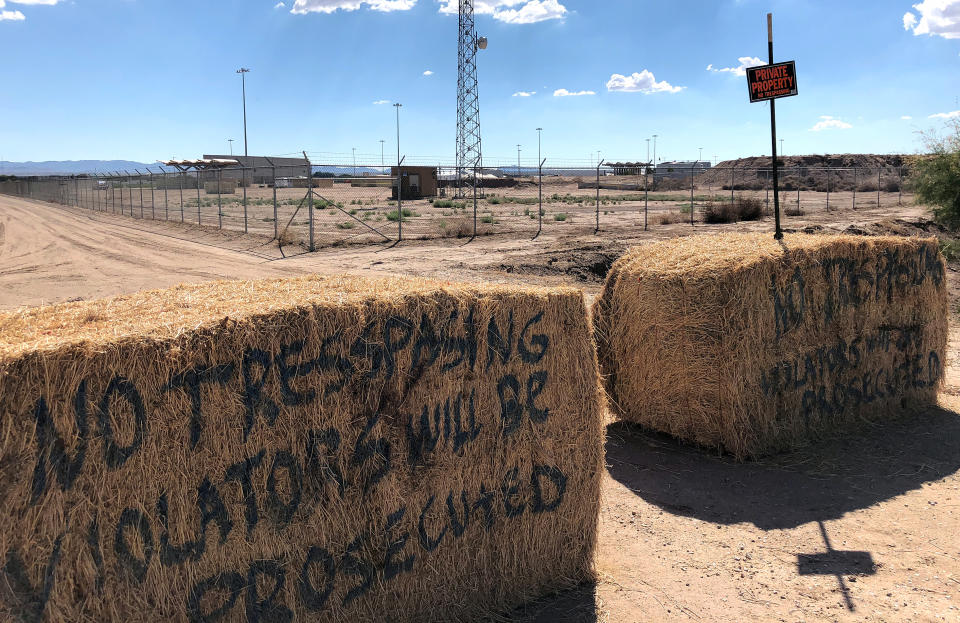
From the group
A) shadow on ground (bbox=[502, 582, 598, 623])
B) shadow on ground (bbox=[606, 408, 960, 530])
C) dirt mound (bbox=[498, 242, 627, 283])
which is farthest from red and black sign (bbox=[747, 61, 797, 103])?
dirt mound (bbox=[498, 242, 627, 283])

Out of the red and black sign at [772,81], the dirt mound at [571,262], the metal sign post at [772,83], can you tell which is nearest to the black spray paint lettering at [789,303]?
the metal sign post at [772,83]

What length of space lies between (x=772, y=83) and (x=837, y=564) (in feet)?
13.1

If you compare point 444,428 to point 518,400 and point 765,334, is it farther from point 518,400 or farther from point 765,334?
point 765,334

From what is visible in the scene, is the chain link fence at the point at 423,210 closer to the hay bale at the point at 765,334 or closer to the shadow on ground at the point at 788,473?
the hay bale at the point at 765,334

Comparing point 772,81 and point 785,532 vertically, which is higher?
point 772,81

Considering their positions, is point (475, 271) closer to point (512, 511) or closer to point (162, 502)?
point (512, 511)

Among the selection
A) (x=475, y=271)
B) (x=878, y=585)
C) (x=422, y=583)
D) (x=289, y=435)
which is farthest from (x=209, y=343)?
(x=475, y=271)

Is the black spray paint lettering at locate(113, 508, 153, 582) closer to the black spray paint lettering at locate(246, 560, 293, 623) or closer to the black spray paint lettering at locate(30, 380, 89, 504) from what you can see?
the black spray paint lettering at locate(30, 380, 89, 504)

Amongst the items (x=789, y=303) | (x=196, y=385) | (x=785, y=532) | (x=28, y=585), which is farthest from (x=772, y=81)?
(x=28, y=585)

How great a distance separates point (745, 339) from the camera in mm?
5199

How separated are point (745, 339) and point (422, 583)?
3170mm

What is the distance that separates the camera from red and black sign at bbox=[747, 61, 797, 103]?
588 centimetres

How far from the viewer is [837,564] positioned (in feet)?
12.8

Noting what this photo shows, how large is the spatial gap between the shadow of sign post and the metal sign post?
2.80 m
